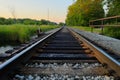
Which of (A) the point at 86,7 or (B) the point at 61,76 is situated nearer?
(B) the point at 61,76

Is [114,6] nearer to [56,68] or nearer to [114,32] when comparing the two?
[114,32]

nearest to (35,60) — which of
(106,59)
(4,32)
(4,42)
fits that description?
(106,59)

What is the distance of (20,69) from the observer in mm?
3996

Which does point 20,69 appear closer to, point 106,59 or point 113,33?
point 106,59

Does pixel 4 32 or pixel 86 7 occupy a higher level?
pixel 86 7

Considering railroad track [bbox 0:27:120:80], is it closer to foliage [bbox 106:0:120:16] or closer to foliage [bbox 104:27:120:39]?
foliage [bbox 104:27:120:39]

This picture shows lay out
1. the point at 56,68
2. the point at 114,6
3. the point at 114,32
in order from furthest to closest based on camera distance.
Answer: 1. the point at 114,6
2. the point at 114,32
3. the point at 56,68

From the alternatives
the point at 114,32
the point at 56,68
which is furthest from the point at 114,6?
the point at 56,68

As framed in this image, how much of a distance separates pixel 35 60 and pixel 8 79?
159cm

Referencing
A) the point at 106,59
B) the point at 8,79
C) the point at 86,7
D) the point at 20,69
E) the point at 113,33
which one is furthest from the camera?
the point at 86,7

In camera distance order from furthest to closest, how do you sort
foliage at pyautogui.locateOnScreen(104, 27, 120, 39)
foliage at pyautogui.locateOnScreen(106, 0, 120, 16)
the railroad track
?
foliage at pyautogui.locateOnScreen(106, 0, 120, 16) → foliage at pyautogui.locateOnScreen(104, 27, 120, 39) → the railroad track

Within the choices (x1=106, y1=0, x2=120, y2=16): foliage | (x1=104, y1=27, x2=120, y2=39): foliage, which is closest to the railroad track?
(x1=104, y1=27, x2=120, y2=39): foliage

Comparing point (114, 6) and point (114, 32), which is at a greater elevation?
point (114, 6)

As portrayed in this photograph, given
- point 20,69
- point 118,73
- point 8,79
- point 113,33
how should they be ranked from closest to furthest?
point 8,79 < point 118,73 < point 20,69 < point 113,33
